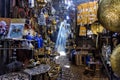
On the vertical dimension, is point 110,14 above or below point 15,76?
above

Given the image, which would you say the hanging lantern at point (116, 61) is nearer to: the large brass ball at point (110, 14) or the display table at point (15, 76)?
the large brass ball at point (110, 14)

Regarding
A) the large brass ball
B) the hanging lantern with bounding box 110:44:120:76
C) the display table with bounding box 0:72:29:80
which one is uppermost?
the large brass ball

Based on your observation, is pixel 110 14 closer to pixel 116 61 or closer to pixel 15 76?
pixel 116 61

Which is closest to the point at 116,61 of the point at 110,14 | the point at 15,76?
the point at 110,14

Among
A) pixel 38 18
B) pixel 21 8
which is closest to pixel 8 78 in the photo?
pixel 21 8

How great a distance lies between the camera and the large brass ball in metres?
1.74

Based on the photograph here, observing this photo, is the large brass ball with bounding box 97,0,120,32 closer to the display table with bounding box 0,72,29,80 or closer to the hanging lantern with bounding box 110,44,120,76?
the hanging lantern with bounding box 110,44,120,76

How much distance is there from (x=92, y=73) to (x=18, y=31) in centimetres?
753

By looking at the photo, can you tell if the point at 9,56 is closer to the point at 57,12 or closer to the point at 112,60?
the point at 112,60

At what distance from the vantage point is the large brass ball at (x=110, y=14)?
174 cm

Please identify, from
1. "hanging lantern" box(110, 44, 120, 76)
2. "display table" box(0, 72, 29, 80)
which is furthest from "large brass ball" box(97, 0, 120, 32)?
"display table" box(0, 72, 29, 80)

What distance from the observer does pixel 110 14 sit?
1.78 metres

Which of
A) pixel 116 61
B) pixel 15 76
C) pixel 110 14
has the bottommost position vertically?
pixel 15 76

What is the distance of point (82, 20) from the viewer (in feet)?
51.8
